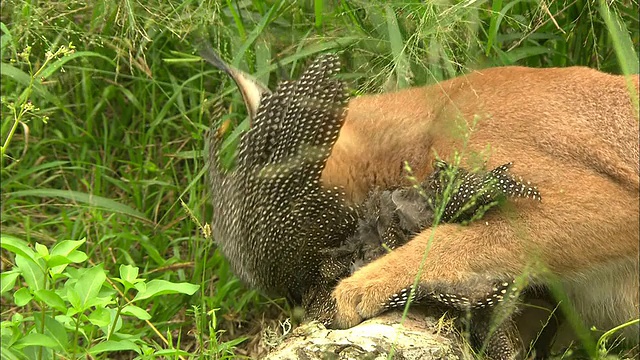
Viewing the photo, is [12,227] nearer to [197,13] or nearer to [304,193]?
[197,13]

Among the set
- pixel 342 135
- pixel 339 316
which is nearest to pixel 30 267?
pixel 339 316

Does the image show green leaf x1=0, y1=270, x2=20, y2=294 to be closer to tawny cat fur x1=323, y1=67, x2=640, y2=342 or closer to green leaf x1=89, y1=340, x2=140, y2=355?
green leaf x1=89, y1=340, x2=140, y2=355

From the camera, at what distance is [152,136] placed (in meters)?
4.25

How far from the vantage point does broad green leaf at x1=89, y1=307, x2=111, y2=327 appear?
8.05 ft

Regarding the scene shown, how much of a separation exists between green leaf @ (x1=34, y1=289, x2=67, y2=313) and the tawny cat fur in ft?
2.57

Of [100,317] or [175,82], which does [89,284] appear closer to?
[100,317]

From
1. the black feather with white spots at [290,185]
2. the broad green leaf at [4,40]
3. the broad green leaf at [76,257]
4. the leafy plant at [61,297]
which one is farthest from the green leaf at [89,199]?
the broad green leaf at [76,257]

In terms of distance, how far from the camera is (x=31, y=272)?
2527 mm

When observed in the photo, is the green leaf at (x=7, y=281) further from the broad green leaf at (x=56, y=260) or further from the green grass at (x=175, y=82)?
the green grass at (x=175, y=82)

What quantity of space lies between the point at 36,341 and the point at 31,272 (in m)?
0.21

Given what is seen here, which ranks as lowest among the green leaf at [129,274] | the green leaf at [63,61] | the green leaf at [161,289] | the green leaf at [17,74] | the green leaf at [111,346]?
the green leaf at [111,346]

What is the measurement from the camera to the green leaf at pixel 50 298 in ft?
7.91

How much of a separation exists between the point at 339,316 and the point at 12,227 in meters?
1.75

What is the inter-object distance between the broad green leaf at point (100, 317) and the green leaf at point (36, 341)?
0.11 metres
